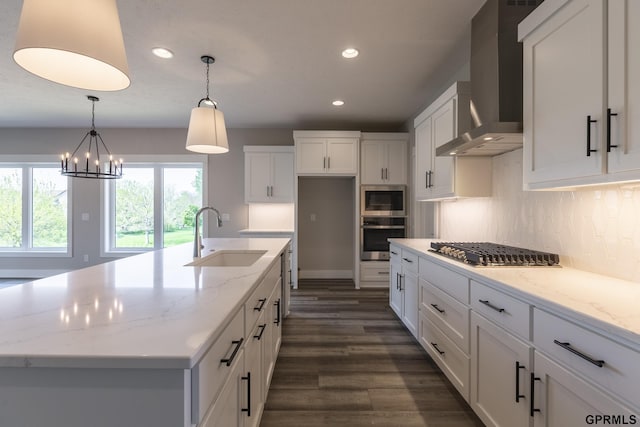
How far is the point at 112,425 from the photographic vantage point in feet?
2.24

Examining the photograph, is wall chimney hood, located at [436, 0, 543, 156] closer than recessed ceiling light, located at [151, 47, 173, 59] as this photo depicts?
Yes

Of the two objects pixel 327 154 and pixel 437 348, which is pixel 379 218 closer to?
pixel 327 154

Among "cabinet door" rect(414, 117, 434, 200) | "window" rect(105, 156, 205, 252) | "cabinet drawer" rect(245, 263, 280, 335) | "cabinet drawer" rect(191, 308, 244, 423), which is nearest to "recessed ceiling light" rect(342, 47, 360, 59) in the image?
"cabinet door" rect(414, 117, 434, 200)

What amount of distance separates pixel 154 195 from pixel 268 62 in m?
3.74

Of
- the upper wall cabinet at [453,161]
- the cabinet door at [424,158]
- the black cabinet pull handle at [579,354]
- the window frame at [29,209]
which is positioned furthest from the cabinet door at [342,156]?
the window frame at [29,209]

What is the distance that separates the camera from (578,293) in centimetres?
123

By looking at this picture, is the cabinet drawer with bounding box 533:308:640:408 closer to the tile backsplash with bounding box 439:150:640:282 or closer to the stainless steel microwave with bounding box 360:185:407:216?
the tile backsplash with bounding box 439:150:640:282

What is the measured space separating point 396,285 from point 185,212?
4089mm

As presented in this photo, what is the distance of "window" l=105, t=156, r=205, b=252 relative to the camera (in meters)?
5.52

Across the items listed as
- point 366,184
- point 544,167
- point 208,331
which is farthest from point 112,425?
point 366,184

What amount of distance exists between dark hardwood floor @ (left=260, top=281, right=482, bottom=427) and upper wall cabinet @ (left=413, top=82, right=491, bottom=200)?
4.85 feet

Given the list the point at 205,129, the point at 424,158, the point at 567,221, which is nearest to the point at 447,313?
the point at 567,221

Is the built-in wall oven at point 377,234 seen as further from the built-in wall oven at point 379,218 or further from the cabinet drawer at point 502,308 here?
the cabinet drawer at point 502,308

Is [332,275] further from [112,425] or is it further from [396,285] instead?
[112,425]
